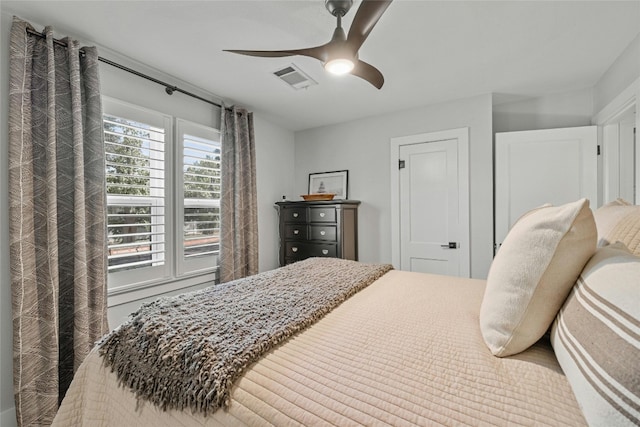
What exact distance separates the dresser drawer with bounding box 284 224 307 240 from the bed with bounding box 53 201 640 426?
2.45m

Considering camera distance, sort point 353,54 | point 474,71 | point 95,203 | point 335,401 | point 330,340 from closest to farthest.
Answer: point 335,401, point 330,340, point 353,54, point 95,203, point 474,71

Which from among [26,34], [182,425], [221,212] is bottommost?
[182,425]

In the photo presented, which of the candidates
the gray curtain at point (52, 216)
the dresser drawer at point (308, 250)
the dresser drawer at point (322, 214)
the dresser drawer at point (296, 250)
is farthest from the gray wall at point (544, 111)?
the gray curtain at point (52, 216)

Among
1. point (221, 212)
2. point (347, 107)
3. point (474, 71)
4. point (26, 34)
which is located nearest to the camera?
point (26, 34)

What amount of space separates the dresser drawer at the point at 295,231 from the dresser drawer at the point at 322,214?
170 millimetres

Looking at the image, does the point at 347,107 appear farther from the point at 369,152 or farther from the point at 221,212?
the point at 221,212

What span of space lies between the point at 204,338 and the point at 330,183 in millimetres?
3189

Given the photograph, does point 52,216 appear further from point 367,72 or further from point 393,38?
point 393,38

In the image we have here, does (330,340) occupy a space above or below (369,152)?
below

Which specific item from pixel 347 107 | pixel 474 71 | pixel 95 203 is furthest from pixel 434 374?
pixel 347 107

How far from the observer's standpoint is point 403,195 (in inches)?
133

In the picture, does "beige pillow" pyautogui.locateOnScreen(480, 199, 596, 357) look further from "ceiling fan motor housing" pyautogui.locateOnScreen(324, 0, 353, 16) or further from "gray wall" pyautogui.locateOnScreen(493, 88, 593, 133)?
"gray wall" pyautogui.locateOnScreen(493, 88, 593, 133)

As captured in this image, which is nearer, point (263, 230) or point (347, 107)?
point (347, 107)

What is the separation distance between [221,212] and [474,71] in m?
2.77
